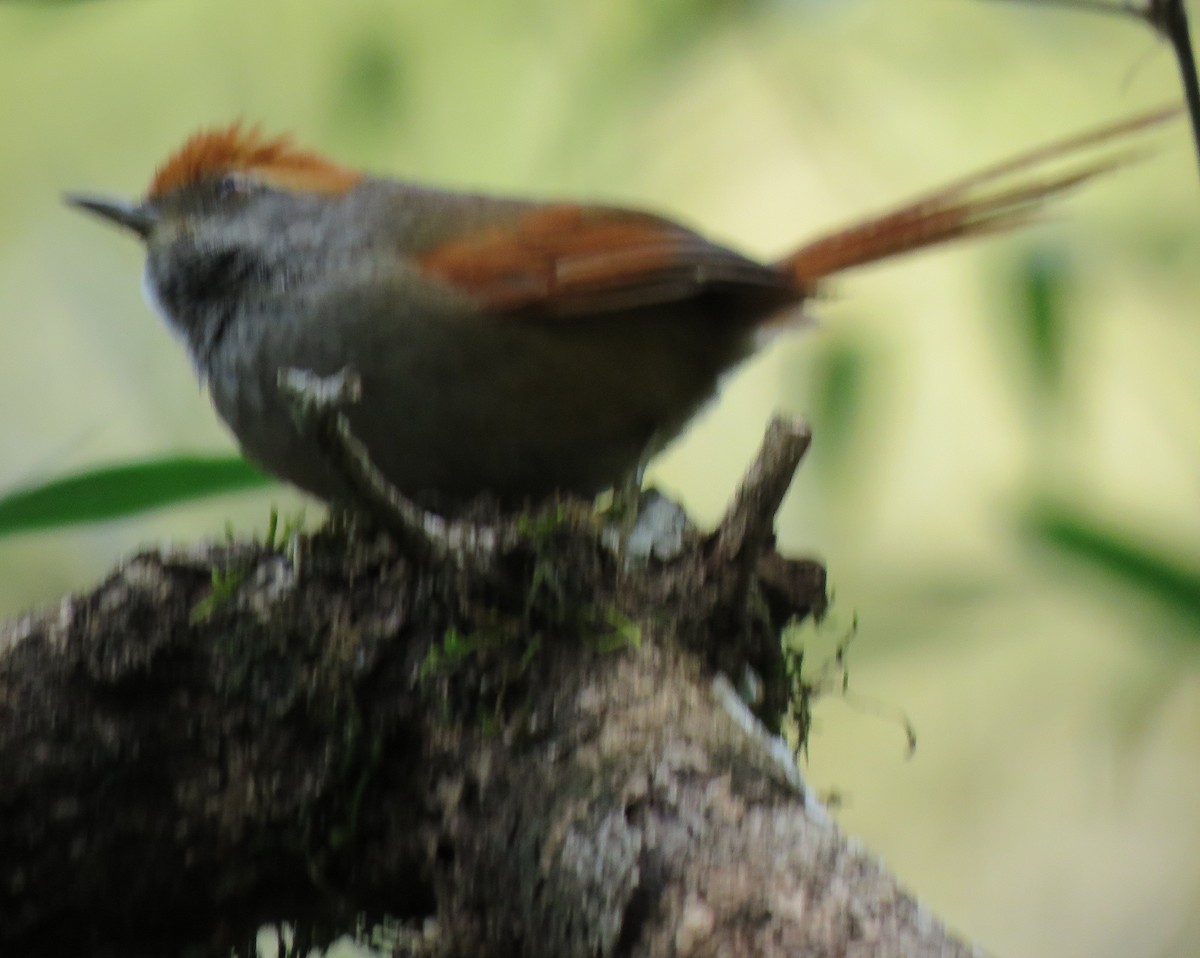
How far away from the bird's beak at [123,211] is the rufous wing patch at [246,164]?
0.14 feet

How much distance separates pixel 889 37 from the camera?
3232 mm

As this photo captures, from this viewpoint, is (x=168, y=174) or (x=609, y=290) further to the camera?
(x=168, y=174)

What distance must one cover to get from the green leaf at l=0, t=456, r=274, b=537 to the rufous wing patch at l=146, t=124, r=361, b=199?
58 cm

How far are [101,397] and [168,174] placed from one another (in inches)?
52.7

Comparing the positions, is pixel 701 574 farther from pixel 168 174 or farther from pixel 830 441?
pixel 168 174

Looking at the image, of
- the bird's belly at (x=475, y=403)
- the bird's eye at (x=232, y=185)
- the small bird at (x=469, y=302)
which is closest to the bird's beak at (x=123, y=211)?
the small bird at (x=469, y=302)

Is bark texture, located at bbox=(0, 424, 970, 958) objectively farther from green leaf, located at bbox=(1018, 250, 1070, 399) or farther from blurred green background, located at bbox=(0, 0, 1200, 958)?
blurred green background, located at bbox=(0, 0, 1200, 958)

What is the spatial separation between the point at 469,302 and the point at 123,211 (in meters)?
0.71

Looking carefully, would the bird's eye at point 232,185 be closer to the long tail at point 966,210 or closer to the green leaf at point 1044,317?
the long tail at point 966,210

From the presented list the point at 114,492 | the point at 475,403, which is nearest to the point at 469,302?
the point at 475,403

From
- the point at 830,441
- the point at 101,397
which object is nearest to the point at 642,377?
the point at 830,441

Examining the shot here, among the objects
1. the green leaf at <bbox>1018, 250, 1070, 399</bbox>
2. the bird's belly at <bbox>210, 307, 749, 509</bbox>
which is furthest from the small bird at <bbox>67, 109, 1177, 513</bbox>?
the green leaf at <bbox>1018, 250, 1070, 399</bbox>

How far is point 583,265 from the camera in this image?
6.43ft

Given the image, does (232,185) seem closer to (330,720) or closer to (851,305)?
(330,720)
